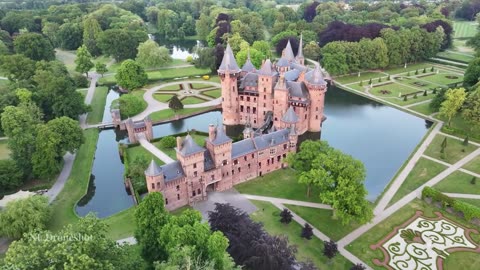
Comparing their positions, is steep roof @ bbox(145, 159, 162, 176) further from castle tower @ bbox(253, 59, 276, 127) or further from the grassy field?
the grassy field

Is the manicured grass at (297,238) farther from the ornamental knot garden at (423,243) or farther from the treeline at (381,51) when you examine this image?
the treeline at (381,51)

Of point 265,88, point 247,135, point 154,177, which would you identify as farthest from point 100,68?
point 154,177

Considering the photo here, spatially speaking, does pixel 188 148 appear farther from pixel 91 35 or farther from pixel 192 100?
pixel 91 35

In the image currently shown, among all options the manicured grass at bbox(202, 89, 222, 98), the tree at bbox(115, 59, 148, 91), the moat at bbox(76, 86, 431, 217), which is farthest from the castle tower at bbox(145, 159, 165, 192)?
the tree at bbox(115, 59, 148, 91)

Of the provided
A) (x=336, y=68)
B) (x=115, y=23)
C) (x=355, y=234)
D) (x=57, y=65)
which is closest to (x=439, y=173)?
(x=355, y=234)

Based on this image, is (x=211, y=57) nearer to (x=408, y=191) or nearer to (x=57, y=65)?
(x=57, y=65)
